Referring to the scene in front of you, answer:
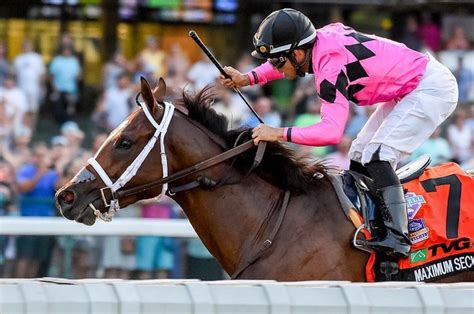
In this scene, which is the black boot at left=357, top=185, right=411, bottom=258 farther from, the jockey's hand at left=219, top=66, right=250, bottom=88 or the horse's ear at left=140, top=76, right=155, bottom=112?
the horse's ear at left=140, top=76, right=155, bottom=112

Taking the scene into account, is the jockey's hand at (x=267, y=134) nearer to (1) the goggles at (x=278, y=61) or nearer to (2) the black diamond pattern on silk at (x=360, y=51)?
(1) the goggles at (x=278, y=61)

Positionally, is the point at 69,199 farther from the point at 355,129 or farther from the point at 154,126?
the point at 355,129

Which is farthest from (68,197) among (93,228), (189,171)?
(93,228)

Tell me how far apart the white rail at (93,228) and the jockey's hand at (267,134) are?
2.43m

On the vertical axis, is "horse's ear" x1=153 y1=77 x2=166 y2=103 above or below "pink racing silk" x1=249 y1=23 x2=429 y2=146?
below

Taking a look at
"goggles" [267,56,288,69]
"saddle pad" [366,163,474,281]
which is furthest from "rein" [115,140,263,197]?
"saddle pad" [366,163,474,281]

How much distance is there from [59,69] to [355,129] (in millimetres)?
3736

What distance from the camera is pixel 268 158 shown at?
5.48m

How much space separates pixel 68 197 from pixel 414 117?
176 centimetres

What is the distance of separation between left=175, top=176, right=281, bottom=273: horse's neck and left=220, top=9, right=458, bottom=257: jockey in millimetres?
294

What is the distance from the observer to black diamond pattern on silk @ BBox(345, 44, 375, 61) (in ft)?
17.2

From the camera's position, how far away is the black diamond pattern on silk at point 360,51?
206 inches

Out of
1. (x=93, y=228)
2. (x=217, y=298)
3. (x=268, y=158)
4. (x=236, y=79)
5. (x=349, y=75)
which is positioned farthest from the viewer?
(x=93, y=228)

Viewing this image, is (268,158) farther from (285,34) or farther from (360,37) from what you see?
(360,37)
